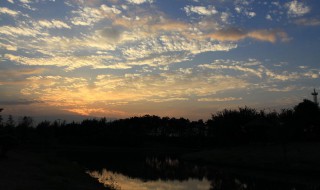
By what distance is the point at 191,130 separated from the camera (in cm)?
14638

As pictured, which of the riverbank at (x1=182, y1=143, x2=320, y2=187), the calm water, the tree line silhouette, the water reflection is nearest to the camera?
the water reflection

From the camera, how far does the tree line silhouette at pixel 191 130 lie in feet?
204

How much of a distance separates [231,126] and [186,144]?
3549 centimetres

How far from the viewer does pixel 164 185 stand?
3444cm

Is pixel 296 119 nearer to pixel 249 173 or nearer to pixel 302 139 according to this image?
pixel 302 139

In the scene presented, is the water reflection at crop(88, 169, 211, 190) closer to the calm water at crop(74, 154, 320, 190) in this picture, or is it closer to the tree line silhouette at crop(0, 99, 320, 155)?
the calm water at crop(74, 154, 320, 190)

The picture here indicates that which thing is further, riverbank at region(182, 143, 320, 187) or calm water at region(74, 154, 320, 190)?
riverbank at region(182, 143, 320, 187)

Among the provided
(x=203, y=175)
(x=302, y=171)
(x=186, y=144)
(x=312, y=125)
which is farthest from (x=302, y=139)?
(x=186, y=144)

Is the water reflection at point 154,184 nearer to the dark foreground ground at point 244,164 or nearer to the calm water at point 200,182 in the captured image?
the calm water at point 200,182

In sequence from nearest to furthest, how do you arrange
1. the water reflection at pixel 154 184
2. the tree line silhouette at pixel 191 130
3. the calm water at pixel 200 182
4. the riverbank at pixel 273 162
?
the water reflection at pixel 154 184 → the calm water at pixel 200 182 → the riverbank at pixel 273 162 → the tree line silhouette at pixel 191 130

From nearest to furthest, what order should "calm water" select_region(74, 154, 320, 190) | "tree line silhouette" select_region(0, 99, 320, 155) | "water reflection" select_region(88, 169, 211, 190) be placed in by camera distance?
"water reflection" select_region(88, 169, 211, 190) → "calm water" select_region(74, 154, 320, 190) → "tree line silhouette" select_region(0, 99, 320, 155)

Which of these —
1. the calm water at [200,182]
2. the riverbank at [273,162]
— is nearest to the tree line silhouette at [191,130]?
the riverbank at [273,162]

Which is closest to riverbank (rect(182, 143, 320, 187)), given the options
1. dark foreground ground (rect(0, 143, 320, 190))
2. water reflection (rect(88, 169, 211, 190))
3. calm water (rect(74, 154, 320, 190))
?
dark foreground ground (rect(0, 143, 320, 190))

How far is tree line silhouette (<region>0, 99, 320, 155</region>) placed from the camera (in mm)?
62281
